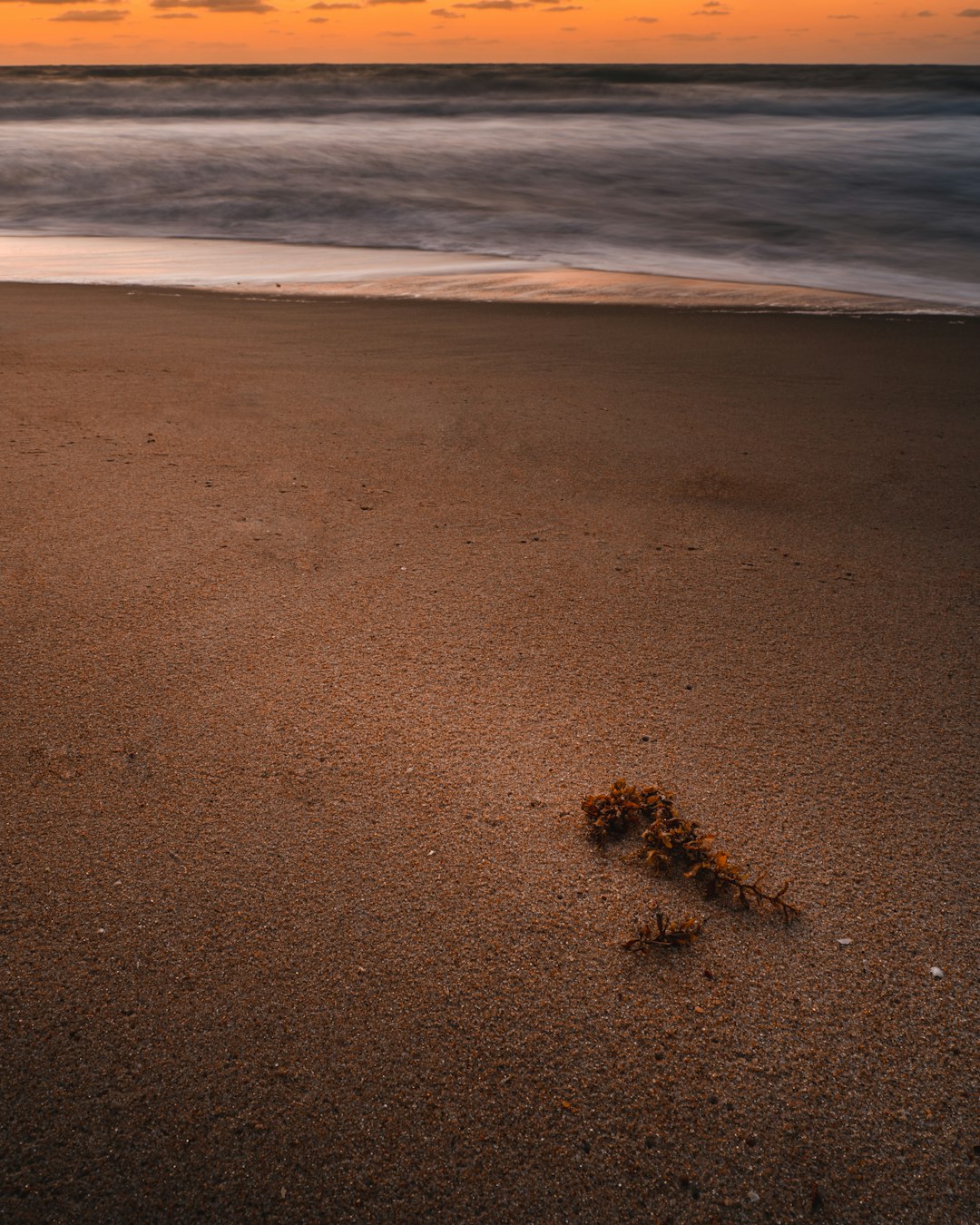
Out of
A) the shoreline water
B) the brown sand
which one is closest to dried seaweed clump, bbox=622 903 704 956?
the brown sand

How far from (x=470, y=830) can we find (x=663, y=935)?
16.0 inches

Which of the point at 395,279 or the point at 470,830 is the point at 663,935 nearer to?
the point at 470,830

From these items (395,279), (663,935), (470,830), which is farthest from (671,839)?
(395,279)

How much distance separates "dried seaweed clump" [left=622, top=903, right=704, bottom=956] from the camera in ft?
5.04

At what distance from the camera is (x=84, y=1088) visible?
51.1 inches

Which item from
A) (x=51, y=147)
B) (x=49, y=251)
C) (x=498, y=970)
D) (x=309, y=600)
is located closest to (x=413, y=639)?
(x=309, y=600)

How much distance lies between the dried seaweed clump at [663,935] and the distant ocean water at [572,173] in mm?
7819

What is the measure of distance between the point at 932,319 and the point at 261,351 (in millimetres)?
4769

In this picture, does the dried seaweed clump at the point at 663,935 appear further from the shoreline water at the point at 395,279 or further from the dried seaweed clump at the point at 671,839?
the shoreline water at the point at 395,279

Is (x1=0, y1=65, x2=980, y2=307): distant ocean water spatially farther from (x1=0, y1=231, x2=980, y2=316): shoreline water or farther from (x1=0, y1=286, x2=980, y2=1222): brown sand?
(x1=0, y1=286, x2=980, y2=1222): brown sand

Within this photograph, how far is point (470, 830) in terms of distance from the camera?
1.76m

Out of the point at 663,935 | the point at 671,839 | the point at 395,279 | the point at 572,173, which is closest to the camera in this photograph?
the point at 663,935

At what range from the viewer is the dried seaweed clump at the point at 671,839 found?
1634 millimetres

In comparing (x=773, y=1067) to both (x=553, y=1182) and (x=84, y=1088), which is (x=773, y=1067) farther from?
(x=84, y=1088)
